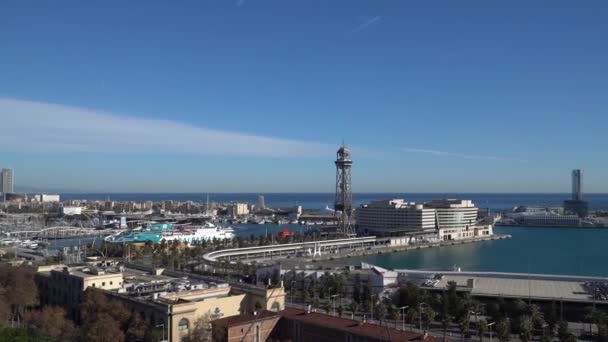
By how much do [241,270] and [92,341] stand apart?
9354 millimetres

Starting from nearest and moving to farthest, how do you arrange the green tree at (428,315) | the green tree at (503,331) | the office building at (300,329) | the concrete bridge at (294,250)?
the office building at (300,329) < the green tree at (503,331) < the green tree at (428,315) < the concrete bridge at (294,250)

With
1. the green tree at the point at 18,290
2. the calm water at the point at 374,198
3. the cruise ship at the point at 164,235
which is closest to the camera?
the green tree at the point at 18,290

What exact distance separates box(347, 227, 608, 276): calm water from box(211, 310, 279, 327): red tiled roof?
511 inches

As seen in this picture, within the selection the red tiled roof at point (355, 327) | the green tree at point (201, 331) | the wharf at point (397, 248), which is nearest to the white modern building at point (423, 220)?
the wharf at point (397, 248)

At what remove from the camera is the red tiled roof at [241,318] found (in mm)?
7889

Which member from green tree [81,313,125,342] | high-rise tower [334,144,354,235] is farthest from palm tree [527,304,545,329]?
high-rise tower [334,144,354,235]

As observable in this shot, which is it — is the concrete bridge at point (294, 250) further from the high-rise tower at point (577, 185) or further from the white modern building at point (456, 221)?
the high-rise tower at point (577, 185)

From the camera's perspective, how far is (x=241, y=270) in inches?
658

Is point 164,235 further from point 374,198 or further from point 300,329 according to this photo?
point 374,198

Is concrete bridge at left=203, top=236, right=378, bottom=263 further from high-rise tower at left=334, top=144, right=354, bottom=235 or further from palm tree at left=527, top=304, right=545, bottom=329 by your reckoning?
Result: palm tree at left=527, top=304, right=545, bottom=329

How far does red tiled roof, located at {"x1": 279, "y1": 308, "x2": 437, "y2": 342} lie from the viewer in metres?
7.22

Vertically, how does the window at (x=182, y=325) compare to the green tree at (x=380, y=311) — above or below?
above

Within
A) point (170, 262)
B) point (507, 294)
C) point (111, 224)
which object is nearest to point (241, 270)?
point (170, 262)

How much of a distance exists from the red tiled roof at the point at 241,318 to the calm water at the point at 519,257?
12989 mm
